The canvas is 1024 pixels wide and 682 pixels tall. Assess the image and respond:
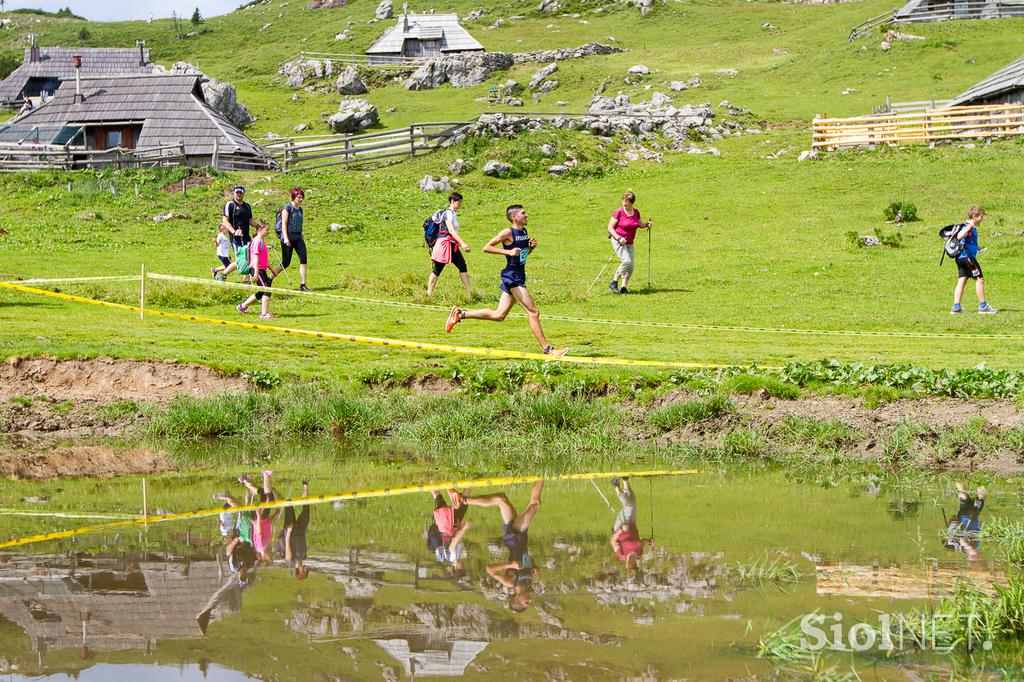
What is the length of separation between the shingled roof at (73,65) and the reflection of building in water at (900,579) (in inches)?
3184

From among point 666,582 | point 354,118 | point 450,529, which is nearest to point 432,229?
point 450,529

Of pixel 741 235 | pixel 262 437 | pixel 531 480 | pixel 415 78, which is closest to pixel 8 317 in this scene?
pixel 262 437

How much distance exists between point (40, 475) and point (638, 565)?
6.87 m

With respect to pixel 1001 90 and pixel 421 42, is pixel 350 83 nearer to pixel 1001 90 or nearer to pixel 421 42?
pixel 421 42

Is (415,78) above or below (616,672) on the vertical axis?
above

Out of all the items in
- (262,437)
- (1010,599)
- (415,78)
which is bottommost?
(262,437)

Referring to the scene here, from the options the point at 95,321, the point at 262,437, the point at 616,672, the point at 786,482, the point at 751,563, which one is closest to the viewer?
the point at 616,672

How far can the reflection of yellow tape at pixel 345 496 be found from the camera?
30.2 ft

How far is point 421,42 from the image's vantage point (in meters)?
93.8

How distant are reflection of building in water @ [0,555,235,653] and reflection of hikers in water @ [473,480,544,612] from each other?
66.1 inches

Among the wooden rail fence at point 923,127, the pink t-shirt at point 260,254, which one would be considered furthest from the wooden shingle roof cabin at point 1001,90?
the pink t-shirt at point 260,254

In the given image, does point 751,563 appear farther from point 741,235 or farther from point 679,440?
point 741,235

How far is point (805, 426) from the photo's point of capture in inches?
522

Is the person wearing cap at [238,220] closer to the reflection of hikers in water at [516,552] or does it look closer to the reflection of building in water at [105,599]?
the reflection of hikers in water at [516,552]
